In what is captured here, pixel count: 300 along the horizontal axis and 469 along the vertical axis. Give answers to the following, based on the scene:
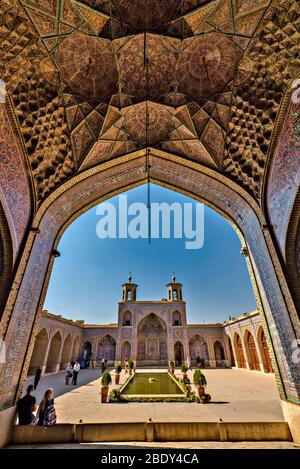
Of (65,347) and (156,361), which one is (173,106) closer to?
(65,347)

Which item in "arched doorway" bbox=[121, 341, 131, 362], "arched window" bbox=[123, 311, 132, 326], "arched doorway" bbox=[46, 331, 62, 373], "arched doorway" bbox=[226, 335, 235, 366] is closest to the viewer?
"arched doorway" bbox=[46, 331, 62, 373]

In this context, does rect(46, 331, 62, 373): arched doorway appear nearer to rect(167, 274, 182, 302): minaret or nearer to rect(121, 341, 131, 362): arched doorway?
rect(121, 341, 131, 362): arched doorway

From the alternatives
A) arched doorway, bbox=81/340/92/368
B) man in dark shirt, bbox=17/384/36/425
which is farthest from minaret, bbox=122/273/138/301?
man in dark shirt, bbox=17/384/36/425

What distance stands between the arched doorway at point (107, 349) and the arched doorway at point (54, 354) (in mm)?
5760

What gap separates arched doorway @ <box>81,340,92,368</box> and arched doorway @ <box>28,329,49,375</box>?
7469 mm

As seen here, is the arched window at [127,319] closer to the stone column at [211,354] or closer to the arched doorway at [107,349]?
the arched doorway at [107,349]

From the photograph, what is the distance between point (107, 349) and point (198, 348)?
8.82 meters

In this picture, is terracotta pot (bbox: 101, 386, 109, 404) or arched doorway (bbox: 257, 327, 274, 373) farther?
arched doorway (bbox: 257, 327, 274, 373)

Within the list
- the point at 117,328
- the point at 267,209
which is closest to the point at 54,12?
the point at 267,209

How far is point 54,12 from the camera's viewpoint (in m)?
4.46

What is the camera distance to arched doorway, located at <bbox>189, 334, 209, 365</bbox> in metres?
21.8

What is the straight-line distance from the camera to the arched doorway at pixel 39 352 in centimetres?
1438

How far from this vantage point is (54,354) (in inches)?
664

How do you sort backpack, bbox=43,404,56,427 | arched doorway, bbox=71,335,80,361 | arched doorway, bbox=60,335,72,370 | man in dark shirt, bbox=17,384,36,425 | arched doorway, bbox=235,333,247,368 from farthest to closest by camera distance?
arched doorway, bbox=71,335,80,361 < arched doorway, bbox=60,335,72,370 < arched doorway, bbox=235,333,247,368 < man in dark shirt, bbox=17,384,36,425 < backpack, bbox=43,404,56,427
